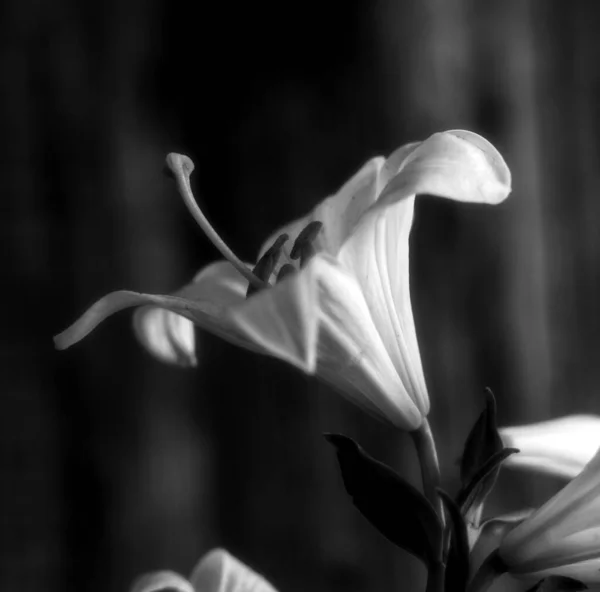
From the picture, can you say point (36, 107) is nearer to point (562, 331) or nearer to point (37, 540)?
point (37, 540)

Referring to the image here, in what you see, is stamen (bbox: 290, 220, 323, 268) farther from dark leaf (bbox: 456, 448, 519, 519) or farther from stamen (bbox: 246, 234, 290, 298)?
dark leaf (bbox: 456, 448, 519, 519)

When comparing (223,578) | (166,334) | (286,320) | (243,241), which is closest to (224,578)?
(223,578)

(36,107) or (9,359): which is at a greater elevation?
(36,107)

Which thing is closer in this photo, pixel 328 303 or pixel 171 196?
pixel 328 303

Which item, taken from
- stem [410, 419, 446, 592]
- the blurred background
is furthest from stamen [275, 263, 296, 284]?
the blurred background

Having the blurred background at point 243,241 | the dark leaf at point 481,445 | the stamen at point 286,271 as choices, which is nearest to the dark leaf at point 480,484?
the dark leaf at point 481,445

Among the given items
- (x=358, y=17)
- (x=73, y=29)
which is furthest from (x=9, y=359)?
(x=358, y=17)
